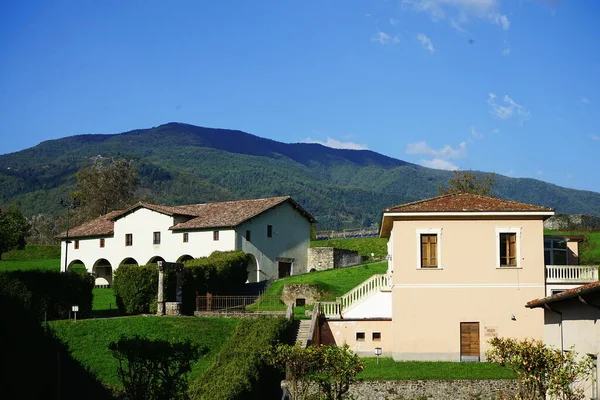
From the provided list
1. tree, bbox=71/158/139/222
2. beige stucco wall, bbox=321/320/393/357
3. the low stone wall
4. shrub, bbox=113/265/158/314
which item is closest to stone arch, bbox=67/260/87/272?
tree, bbox=71/158/139/222

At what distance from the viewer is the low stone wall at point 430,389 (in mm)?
27938

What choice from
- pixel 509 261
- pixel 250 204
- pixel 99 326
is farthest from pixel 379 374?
pixel 250 204

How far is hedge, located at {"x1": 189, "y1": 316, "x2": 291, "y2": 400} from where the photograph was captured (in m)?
25.4

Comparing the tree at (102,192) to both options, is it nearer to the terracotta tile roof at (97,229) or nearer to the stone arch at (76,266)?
the stone arch at (76,266)

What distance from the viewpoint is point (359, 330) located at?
3612cm

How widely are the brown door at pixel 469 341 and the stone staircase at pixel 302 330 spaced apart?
6.23m

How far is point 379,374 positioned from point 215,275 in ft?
60.5

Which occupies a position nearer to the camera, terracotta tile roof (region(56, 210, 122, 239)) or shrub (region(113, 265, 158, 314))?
shrub (region(113, 265, 158, 314))

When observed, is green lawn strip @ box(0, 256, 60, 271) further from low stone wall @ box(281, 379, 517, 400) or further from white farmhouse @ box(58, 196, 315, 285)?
low stone wall @ box(281, 379, 517, 400)

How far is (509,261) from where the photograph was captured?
34312mm

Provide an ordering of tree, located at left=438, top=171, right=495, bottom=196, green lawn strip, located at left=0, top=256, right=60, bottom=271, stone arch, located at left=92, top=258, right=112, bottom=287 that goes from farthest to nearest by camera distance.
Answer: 1. tree, located at left=438, top=171, right=495, bottom=196
2. green lawn strip, located at left=0, top=256, right=60, bottom=271
3. stone arch, located at left=92, top=258, right=112, bottom=287

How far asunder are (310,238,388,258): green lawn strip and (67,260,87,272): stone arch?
63.0 ft

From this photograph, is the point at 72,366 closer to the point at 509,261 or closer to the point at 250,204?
the point at 509,261

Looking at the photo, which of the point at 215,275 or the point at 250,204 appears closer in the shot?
the point at 215,275
